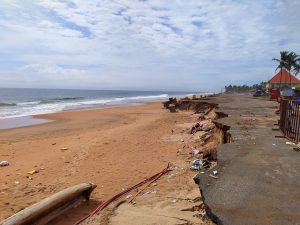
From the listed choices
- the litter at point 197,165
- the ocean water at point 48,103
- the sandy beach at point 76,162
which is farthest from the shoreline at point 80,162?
the ocean water at point 48,103

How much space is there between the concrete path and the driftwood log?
2480 mm

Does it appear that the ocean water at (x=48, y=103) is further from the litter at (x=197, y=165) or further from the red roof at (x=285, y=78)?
the red roof at (x=285, y=78)

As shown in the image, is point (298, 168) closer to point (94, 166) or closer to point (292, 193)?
point (292, 193)

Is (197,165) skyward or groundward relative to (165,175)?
skyward

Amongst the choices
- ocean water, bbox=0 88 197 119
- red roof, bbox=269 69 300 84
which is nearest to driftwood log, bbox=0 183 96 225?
ocean water, bbox=0 88 197 119

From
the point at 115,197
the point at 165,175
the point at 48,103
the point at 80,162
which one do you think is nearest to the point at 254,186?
the point at 115,197

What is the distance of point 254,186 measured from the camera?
455cm

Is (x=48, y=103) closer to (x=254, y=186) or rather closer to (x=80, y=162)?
(x=80, y=162)

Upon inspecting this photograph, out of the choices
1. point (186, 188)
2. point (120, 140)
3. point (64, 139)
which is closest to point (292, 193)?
point (186, 188)

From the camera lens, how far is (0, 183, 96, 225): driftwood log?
14.9 feet

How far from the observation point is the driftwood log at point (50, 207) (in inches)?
179

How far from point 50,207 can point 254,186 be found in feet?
11.2

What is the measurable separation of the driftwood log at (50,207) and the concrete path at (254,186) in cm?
248

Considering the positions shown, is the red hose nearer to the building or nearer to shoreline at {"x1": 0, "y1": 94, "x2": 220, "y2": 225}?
shoreline at {"x1": 0, "y1": 94, "x2": 220, "y2": 225}
